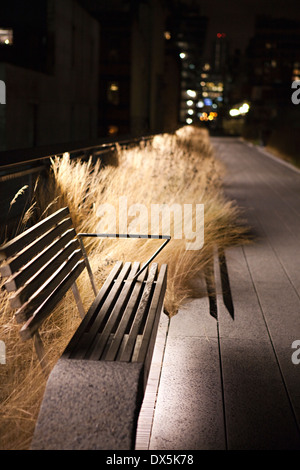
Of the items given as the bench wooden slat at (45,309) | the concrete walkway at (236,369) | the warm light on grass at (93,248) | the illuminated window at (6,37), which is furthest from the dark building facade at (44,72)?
the bench wooden slat at (45,309)

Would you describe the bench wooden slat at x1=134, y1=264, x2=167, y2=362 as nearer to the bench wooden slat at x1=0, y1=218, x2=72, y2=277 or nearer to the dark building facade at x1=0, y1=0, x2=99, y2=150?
the bench wooden slat at x1=0, y1=218, x2=72, y2=277

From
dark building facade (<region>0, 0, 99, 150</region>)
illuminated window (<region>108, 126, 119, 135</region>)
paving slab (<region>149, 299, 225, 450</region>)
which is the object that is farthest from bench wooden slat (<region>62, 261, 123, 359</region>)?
illuminated window (<region>108, 126, 119, 135</region>)

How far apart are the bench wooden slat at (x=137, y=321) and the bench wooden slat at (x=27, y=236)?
2.31ft

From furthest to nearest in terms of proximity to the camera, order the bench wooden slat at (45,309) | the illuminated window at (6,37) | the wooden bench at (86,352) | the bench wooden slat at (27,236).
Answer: the illuminated window at (6,37) < the bench wooden slat at (27,236) < the bench wooden slat at (45,309) < the wooden bench at (86,352)

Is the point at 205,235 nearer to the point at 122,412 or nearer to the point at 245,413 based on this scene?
the point at 245,413

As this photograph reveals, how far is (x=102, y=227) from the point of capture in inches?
234

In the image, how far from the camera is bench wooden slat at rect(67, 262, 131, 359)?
2900mm

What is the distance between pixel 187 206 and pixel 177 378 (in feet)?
13.5

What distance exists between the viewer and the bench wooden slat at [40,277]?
8.84 feet

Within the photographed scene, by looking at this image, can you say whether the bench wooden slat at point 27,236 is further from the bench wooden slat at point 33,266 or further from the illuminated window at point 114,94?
the illuminated window at point 114,94

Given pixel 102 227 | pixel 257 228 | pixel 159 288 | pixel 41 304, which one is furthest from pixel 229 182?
pixel 41 304

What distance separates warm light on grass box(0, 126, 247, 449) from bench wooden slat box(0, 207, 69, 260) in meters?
0.41

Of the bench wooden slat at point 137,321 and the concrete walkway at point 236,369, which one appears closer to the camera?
the bench wooden slat at point 137,321

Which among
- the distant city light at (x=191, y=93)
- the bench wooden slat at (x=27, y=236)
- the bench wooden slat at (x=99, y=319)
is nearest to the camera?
the bench wooden slat at (x=27, y=236)
